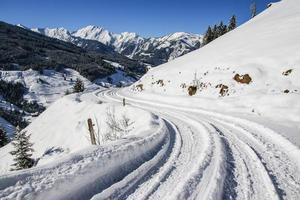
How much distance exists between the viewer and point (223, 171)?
8469 mm

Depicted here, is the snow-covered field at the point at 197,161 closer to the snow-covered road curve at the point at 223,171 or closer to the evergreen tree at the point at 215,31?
the snow-covered road curve at the point at 223,171

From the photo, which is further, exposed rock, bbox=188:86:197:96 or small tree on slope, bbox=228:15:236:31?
small tree on slope, bbox=228:15:236:31

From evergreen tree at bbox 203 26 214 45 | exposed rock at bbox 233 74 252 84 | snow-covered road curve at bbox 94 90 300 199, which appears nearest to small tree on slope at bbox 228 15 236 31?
evergreen tree at bbox 203 26 214 45

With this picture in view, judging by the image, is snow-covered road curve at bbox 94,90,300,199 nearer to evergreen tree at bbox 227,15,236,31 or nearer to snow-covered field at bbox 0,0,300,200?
snow-covered field at bbox 0,0,300,200

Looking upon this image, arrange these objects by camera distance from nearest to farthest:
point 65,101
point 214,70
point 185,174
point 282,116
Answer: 1. point 185,174
2. point 282,116
3. point 214,70
4. point 65,101

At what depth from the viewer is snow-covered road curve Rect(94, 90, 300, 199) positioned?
273 inches

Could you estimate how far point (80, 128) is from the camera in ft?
109

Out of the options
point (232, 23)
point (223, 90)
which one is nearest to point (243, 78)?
point (223, 90)

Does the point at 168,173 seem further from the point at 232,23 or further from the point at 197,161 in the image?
the point at 232,23

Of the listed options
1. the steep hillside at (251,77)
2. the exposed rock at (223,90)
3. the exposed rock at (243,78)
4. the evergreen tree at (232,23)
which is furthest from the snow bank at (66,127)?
the evergreen tree at (232,23)

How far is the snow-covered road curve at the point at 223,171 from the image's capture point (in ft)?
22.8

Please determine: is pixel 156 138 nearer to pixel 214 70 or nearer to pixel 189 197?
pixel 189 197

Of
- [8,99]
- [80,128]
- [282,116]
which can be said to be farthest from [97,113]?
[8,99]

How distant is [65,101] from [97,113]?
56.6ft
